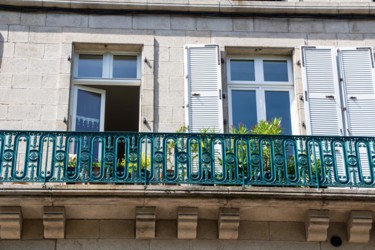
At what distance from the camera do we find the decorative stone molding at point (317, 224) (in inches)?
412

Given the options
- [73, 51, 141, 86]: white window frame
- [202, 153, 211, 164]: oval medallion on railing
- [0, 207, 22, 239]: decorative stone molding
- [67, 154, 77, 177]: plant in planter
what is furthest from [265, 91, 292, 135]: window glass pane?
[0, 207, 22, 239]: decorative stone molding

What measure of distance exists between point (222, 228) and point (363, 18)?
16.3 ft

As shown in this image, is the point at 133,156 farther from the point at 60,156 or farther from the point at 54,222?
the point at 54,222

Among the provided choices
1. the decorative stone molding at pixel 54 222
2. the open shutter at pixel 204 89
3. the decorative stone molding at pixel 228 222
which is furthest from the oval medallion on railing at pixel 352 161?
the decorative stone molding at pixel 54 222

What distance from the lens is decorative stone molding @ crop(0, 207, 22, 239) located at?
1022cm

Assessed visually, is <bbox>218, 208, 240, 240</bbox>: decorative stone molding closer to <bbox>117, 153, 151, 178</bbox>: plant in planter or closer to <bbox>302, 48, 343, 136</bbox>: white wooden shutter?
<bbox>117, 153, 151, 178</bbox>: plant in planter

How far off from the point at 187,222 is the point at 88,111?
312cm

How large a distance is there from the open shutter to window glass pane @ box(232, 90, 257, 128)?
45 cm

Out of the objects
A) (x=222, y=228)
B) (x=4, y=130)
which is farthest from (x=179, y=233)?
(x=4, y=130)

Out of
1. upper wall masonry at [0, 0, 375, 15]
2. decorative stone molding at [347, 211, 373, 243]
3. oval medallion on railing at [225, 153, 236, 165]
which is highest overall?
upper wall masonry at [0, 0, 375, 15]

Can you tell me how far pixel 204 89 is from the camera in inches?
490

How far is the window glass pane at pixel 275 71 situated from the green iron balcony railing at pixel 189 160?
2.12 metres

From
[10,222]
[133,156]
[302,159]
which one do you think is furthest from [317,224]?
[10,222]

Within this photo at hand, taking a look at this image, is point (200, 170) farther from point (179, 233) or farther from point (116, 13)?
point (116, 13)
